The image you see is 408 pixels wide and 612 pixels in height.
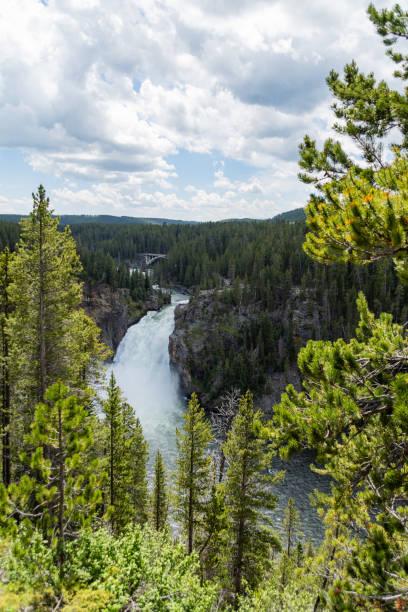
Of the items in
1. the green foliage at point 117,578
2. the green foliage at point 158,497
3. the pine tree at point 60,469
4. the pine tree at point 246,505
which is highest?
the pine tree at point 60,469

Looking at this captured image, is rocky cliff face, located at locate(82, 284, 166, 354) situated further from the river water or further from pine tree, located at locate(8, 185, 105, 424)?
pine tree, located at locate(8, 185, 105, 424)

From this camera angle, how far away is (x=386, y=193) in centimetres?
444

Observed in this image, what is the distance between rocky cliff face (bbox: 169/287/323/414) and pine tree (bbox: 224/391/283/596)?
38.9m

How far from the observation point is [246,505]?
1662 centimetres

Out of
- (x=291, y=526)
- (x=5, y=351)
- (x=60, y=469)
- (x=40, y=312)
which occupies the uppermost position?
(x=40, y=312)

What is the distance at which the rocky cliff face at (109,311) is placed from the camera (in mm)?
70250

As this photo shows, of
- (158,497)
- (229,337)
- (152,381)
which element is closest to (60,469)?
(158,497)

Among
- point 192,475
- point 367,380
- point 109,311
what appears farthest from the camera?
point 109,311

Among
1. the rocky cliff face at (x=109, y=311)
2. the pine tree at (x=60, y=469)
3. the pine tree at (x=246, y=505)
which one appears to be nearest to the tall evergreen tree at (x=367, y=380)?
the pine tree at (x=60, y=469)

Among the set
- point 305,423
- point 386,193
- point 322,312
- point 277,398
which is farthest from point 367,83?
point 322,312

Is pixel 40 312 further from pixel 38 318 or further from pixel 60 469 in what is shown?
pixel 60 469

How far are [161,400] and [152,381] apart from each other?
514 cm

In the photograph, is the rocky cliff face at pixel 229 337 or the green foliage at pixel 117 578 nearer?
the green foliage at pixel 117 578

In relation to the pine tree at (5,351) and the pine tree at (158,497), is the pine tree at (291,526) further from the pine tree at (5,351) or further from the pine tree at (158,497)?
the pine tree at (5,351)
